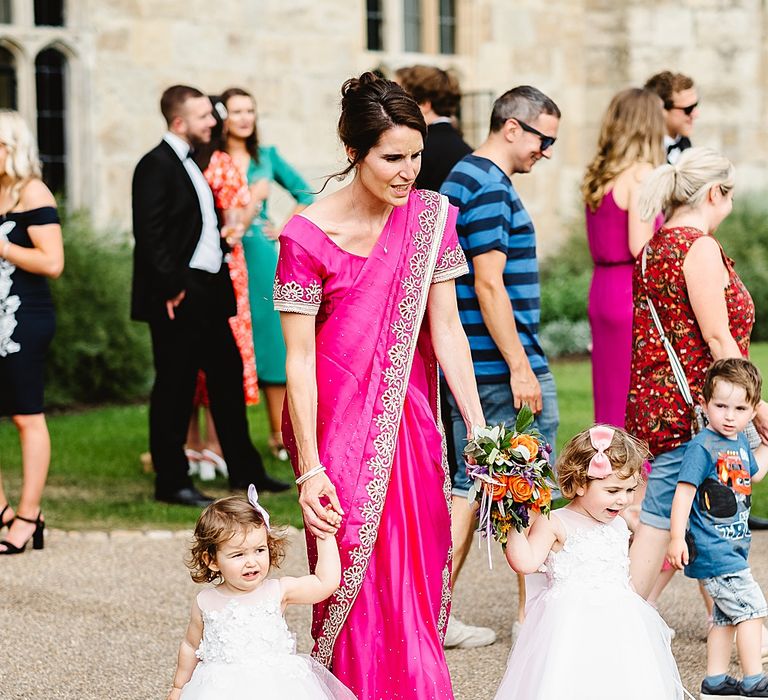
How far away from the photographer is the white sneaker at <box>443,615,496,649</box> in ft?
18.1

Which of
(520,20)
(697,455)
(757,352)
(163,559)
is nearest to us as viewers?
(697,455)

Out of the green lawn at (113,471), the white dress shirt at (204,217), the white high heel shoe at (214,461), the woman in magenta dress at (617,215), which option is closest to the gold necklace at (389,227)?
the woman in magenta dress at (617,215)

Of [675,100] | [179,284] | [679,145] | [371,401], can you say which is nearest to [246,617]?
[371,401]

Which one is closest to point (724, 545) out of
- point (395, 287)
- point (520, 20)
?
point (395, 287)

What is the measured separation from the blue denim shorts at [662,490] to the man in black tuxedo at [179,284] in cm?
330

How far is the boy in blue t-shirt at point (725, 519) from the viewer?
4766mm

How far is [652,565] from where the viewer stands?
527cm

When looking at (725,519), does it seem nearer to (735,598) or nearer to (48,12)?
(735,598)

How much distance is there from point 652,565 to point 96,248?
743cm

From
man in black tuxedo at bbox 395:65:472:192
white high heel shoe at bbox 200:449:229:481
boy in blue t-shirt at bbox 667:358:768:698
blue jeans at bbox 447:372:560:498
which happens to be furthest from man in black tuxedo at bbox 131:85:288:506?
boy in blue t-shirt at bbox 667:358:768:698

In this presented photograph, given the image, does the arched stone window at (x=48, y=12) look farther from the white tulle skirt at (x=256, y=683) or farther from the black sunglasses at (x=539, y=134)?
the white tulle skirt at (x=256, y=683)

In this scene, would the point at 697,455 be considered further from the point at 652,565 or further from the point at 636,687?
the point at 636,687

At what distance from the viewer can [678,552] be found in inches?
183

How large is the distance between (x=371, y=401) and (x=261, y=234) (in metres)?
5.33
